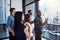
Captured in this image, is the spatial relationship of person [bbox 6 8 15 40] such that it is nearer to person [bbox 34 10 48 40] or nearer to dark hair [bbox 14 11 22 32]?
dark hair [bbox 14 11 22 32]

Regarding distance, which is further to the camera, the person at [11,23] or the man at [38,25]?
the man at [38,25]

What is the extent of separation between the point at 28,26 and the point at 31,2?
35 cm

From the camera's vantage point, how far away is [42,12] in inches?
74.0

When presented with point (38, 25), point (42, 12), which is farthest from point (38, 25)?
point (42, 12)

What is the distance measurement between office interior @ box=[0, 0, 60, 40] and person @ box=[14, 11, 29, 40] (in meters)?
0.08

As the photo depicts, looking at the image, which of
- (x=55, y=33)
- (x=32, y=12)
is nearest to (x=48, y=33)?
(x=55, y=33)

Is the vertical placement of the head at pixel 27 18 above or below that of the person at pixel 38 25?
above

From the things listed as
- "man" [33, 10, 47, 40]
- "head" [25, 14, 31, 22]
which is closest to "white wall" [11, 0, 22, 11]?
"head" [25, 14, 31, 22]

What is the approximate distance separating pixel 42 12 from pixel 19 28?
0.42 metres

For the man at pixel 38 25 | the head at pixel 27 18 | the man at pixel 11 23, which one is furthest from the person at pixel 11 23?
the man at pixel 38 25

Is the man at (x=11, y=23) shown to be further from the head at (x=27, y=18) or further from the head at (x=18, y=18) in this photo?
the head at (x=27, y=18)

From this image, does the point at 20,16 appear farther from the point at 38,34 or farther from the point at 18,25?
the point at 38,34

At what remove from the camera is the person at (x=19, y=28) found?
1770 millimetres

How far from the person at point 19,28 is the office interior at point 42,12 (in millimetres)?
82
